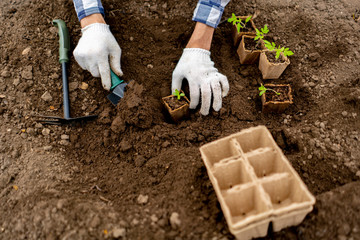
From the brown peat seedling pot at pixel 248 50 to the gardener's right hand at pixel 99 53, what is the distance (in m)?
1.29

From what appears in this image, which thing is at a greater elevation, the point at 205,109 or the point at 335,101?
the point at 335,101

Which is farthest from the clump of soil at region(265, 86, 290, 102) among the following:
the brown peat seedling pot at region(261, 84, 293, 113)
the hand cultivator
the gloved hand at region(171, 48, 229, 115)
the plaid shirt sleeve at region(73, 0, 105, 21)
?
the plaid shirt sleeve at region(73, 0, 105, 21)

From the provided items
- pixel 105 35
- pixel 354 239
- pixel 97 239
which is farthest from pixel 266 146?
pixel 105 35

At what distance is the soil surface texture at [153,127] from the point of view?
5.68 ft

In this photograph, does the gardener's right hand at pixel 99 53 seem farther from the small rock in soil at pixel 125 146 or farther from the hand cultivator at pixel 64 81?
the small rock in soil at pixel 125 146

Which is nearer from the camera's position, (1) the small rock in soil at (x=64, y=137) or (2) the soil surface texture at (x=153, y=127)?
(2) the soil surface texture at (x=153, y=127)

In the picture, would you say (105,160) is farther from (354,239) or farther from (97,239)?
(354,239)

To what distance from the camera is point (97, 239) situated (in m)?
1.65

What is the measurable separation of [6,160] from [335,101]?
2.95 m

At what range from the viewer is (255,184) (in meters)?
1.57

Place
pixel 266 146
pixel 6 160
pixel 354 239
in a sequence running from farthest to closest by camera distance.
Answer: pixel 6 160 < pixel 266 146 < pixel 354 239

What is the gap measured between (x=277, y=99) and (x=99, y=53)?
5.79 feet

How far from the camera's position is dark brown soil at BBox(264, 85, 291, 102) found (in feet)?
7.92

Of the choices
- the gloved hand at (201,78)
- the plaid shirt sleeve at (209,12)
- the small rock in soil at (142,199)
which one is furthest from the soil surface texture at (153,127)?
the plaid shirt sleeve at (209,12)
